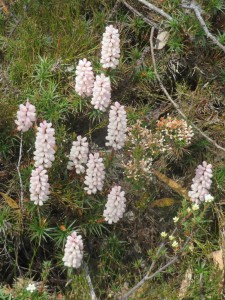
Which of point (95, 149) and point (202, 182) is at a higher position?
point (202, 182)

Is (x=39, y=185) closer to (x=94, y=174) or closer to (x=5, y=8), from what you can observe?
(x=94, y=174)

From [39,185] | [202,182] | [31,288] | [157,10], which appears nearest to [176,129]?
[202,182]

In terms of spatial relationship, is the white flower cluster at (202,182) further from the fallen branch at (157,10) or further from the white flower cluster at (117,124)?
the fallen branch at (157,10)

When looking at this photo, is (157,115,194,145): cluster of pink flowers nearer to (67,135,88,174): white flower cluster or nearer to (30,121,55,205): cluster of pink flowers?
(67,135,88,174): white flower cluster

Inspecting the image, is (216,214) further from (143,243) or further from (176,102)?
(176,102)

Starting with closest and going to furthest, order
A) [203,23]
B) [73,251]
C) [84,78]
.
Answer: [73,251], [84,78], [203,23]

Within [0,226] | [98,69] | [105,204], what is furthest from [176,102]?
[0,226]

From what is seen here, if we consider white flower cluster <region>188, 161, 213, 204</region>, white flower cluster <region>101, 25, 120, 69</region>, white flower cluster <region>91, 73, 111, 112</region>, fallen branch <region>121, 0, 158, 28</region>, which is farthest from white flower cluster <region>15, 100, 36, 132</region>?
fallen branch <region>121, 0, 158, 28</region>
